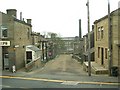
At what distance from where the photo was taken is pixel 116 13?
29.2 m

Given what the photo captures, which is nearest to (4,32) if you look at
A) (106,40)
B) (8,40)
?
(8,40)

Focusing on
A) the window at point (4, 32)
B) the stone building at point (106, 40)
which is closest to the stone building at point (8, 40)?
the window at point (4, 32)

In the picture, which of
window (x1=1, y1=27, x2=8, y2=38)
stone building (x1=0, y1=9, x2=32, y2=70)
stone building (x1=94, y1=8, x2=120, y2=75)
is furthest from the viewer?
window (x1=1, y1=27, x2=8, y2=38)

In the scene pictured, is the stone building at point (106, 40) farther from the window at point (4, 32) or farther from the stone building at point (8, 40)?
the window at point (4, 32)

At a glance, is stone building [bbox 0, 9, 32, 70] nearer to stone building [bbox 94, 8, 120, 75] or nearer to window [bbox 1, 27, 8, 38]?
window [bbox 1, 27, 8, 38]

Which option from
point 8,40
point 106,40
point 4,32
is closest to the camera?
point 106,40

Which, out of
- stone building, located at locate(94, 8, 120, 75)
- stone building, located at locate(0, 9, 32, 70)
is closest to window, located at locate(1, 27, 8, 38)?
stone building, located at locate(0, 9, 32, 70)

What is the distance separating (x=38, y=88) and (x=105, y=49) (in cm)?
1416

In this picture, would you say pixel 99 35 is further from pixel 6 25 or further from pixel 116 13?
pixel 6 25

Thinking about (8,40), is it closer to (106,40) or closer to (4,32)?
(4,32)

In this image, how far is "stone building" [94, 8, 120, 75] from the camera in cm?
2934

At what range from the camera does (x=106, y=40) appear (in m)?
32.6

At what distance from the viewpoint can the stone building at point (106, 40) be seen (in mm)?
29344

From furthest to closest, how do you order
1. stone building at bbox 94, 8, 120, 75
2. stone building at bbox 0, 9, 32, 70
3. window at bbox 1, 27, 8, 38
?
window at bbox 1, 27, 8, 38
stone building at bbox 0, 9, 32, 70
stone building at bbox 94, 8, 120, 75
